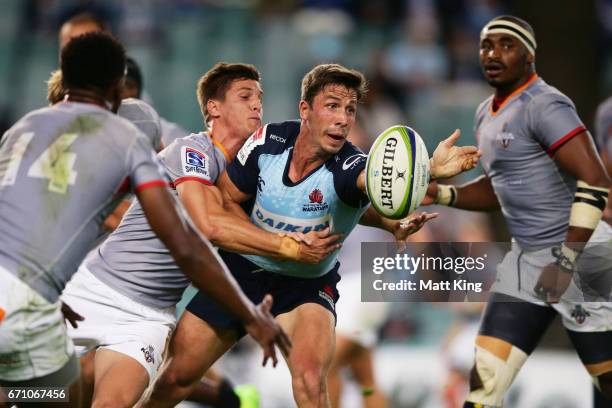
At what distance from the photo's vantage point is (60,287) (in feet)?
14.2

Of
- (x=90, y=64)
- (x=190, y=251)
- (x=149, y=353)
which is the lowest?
(x=149, y=353)

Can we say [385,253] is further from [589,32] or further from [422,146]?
[589,32]

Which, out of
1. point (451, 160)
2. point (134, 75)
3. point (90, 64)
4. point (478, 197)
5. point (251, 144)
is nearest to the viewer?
point (90, 64)

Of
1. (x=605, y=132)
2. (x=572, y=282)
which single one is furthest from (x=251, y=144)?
(x=605, y=132)

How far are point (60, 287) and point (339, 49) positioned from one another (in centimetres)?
887

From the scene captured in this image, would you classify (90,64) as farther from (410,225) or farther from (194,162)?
(410,225)

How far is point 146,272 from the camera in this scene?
5.64 meters

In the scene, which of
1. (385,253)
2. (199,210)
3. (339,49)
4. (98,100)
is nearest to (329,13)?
(339,49)

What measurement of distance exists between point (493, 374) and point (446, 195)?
1.18 m

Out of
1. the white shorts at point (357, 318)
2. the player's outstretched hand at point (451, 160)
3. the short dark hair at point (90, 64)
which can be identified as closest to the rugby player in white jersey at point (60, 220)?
the short dark hair at point (90, 64)

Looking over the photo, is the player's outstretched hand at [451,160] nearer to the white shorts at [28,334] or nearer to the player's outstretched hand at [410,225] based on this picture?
the player's outstretched hand at [410,225]

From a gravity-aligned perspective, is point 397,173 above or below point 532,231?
above

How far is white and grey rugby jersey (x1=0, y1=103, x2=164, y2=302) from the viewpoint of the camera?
4.23 meters

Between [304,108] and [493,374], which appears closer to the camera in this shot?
[304,108]
